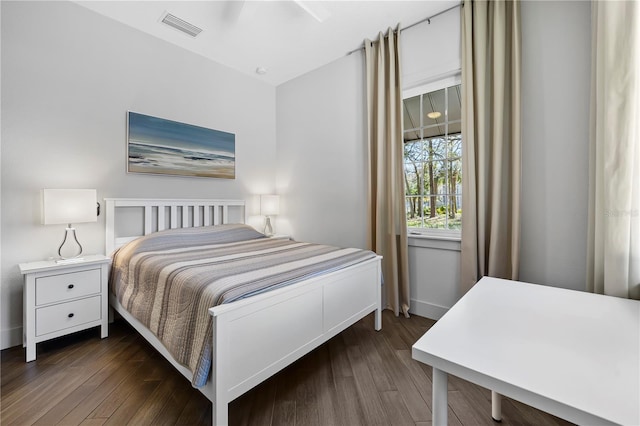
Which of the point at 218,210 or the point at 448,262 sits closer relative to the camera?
the point at 448,262

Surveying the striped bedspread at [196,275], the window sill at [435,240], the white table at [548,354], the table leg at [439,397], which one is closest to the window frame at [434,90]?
the window sill at [435,240]

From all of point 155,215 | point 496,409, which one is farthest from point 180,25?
point 496,409

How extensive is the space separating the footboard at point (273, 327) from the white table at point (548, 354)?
0.81 m

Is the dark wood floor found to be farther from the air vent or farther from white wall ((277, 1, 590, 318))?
the air vent

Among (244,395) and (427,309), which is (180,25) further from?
(427,309)

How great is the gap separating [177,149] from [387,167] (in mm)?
2152

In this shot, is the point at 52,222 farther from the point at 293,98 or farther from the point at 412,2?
the point at 412,2

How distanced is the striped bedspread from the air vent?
1.89 meters

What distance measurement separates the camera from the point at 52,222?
1.96m

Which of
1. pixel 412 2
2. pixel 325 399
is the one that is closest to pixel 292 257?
pixel 325 399

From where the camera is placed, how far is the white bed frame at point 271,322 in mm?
1200

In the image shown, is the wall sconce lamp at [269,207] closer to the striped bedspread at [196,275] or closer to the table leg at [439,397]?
the striped bedspread at [196,275]

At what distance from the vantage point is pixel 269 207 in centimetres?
355

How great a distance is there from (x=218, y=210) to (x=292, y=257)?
1585mm
